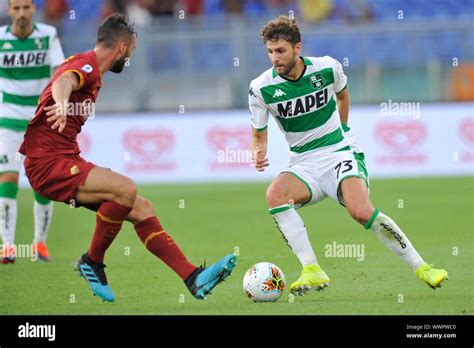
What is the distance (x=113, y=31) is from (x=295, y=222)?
7.08 ft

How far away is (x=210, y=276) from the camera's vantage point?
7.64 metres

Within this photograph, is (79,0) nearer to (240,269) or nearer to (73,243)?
(73,243)

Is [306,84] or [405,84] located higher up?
[405,84]

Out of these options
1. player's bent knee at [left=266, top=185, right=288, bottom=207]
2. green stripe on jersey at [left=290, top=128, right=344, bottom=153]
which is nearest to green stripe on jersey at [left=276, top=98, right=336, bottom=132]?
green stripe on jersey at [left=290, top=128, right=344, bottom=153]

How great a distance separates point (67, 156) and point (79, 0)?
51.3 ft

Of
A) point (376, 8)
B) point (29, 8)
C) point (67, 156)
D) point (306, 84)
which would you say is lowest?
point (67, 156)

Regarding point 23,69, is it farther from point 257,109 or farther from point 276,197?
point 276,197

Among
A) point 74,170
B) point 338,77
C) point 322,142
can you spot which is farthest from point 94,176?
point 338,77

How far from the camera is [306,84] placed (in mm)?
8633

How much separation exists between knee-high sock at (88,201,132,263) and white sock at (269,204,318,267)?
4.37 feet

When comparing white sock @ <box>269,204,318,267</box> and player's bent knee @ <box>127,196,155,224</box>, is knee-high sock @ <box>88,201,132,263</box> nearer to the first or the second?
player's bent knee @ <box>127,196,155,224</box>

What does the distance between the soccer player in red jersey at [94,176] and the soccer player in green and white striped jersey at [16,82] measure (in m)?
2.68
